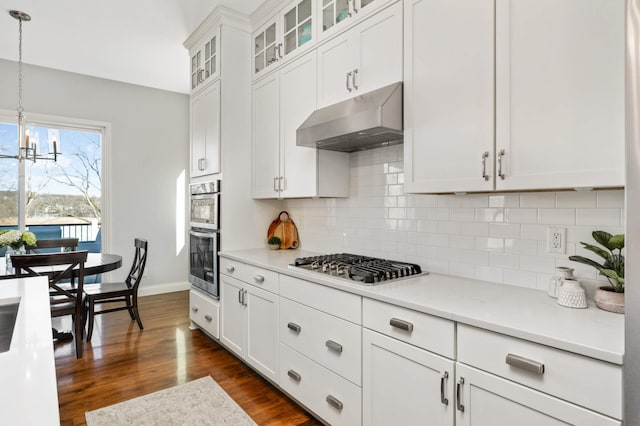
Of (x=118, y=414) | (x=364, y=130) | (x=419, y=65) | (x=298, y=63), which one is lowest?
(x=118, y=414)

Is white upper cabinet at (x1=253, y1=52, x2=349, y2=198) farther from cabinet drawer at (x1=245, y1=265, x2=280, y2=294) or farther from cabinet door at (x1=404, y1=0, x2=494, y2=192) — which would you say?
cabinet door at (x1=404, y1=0, x2=494, y2=192)

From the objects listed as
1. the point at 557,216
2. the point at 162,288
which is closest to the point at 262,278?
the point at 557,216

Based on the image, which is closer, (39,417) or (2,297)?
(39,417)

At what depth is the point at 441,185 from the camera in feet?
5.80

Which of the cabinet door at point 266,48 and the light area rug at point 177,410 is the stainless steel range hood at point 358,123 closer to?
the cabinet door at point 266,48

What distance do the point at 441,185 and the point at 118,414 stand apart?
229 centimetres

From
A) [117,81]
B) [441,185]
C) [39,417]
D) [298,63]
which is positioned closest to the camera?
[39,417]

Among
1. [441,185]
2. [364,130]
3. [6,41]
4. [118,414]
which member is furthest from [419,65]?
[6,41]

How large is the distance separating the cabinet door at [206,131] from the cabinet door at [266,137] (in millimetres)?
335

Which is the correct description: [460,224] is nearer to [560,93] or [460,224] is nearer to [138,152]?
[560,93]

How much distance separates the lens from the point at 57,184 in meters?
4.57

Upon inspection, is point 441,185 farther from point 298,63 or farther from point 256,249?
point 256,249

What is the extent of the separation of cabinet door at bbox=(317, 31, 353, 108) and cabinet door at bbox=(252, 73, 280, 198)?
57 centimetres

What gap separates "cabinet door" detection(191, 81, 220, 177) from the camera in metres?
3.27
